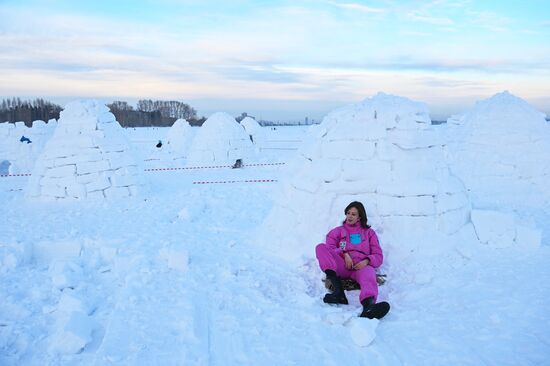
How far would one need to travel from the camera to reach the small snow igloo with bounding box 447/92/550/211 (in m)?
7.60

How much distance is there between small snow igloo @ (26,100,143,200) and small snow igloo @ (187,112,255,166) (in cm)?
615

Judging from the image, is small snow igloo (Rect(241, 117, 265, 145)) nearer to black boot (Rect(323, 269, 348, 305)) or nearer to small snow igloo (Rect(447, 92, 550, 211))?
small snow igloo (Rect(447, 92, 550, 211))

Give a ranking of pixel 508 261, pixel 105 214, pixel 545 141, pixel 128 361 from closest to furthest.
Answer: pixel 128 361, pixel 508 261, pixel 105 214, pixel 545 141

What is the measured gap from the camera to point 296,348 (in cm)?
276

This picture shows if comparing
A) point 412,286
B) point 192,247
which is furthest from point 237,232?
point 412,286

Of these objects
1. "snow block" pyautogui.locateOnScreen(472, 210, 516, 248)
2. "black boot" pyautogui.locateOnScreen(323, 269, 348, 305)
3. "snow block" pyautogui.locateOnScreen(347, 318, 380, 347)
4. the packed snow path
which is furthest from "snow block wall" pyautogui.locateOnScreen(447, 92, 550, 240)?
"snow block" pyautogui.locateOnScreen(347, 318, 380, 347)

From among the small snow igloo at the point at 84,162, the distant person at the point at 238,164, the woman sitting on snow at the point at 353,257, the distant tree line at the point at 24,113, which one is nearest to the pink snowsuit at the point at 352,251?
the woman sitting on snow at the point at 353,257

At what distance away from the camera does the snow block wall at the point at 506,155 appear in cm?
759

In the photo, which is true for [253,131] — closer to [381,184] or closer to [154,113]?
[381,184]

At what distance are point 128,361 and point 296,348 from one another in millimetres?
1091

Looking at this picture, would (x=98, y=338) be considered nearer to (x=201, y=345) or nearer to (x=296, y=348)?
(x=201, y=345)

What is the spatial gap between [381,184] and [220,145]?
1090 centimetres

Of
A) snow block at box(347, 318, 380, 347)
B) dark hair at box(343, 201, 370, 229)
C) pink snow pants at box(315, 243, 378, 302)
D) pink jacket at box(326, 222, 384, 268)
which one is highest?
dark hair at box(343, 201, 370, 229)

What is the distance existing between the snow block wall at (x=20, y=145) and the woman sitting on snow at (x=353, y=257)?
558 inches
